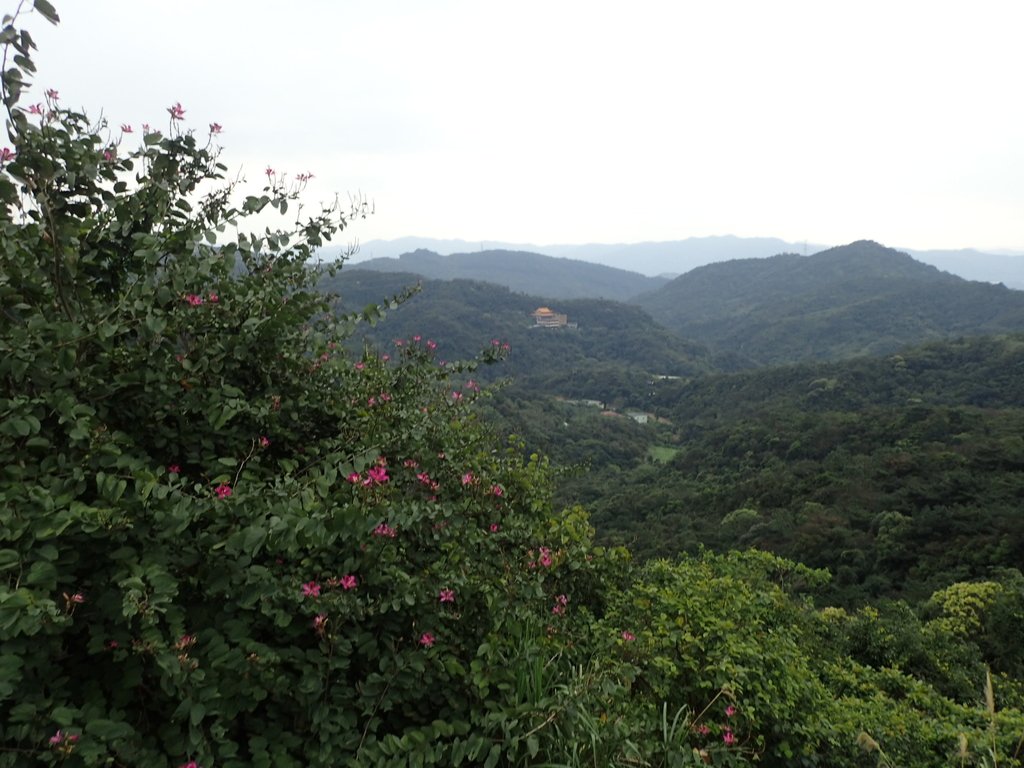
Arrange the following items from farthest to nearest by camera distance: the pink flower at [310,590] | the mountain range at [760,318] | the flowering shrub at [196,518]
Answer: the mountain range at [760,318] < the pink flower at [310,590] < the flowering shrub at [196,518]

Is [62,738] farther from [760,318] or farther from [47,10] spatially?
[760,318]

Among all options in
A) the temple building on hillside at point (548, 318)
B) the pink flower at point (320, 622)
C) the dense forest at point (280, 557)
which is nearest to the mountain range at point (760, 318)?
the temple building on hillside at point (548, 318)

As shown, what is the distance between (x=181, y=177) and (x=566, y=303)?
12692 centimetres

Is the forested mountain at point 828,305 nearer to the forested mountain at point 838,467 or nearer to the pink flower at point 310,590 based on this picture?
the forested mountain at point 838,467

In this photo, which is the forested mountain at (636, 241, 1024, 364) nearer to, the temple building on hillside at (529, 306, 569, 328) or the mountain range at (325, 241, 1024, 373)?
the mountain range at (325, 241, 1024, 373)

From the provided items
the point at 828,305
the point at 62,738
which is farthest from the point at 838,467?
the point at 828,305

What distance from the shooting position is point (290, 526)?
4.64 ft

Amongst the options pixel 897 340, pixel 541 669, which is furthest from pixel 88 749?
pixel 897 340

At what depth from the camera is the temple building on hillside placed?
374ft

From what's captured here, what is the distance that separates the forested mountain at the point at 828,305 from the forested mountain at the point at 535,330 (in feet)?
75.2

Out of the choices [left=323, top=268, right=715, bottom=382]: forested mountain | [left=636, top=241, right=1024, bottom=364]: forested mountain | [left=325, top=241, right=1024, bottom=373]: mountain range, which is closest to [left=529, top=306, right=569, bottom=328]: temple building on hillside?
[left=323, top=268, right=715, bottom=382]: forested mountain

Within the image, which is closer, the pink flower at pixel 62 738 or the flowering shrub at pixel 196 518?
the pink flower at pixel 62 738

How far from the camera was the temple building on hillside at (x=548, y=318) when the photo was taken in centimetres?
11388

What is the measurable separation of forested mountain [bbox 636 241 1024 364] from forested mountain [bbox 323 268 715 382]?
22.9 m
